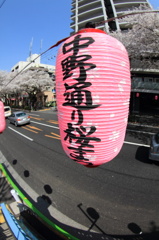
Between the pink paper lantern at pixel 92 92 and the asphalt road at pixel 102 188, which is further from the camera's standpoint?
the asphalt road at pixel 102 188

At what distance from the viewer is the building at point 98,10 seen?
38.1 metres

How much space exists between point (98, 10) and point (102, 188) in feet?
164

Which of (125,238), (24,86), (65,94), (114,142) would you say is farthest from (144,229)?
(24,86)

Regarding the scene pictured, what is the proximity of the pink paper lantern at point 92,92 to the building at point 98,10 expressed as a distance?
4230cm

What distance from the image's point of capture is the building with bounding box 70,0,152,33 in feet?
125

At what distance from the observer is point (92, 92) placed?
1.47 metres

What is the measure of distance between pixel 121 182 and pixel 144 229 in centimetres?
183

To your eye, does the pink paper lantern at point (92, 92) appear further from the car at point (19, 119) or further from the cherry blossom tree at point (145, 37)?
the car at point (19, 119)

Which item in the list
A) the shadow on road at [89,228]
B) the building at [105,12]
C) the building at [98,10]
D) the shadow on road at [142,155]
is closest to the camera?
the shadow on road at [89,228]

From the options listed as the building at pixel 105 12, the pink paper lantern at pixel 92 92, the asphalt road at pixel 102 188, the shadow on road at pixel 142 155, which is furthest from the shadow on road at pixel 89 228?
the building at pixel 105 12

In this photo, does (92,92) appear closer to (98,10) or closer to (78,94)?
(78,94)

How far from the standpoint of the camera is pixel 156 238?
3.21 m

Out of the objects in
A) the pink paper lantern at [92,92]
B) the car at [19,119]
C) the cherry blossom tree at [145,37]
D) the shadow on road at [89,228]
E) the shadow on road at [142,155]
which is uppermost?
the cherry blossom tree at [145,37]

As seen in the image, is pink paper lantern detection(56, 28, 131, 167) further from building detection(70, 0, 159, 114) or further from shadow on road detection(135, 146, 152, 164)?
building detection(70, 0, 159, 114)
